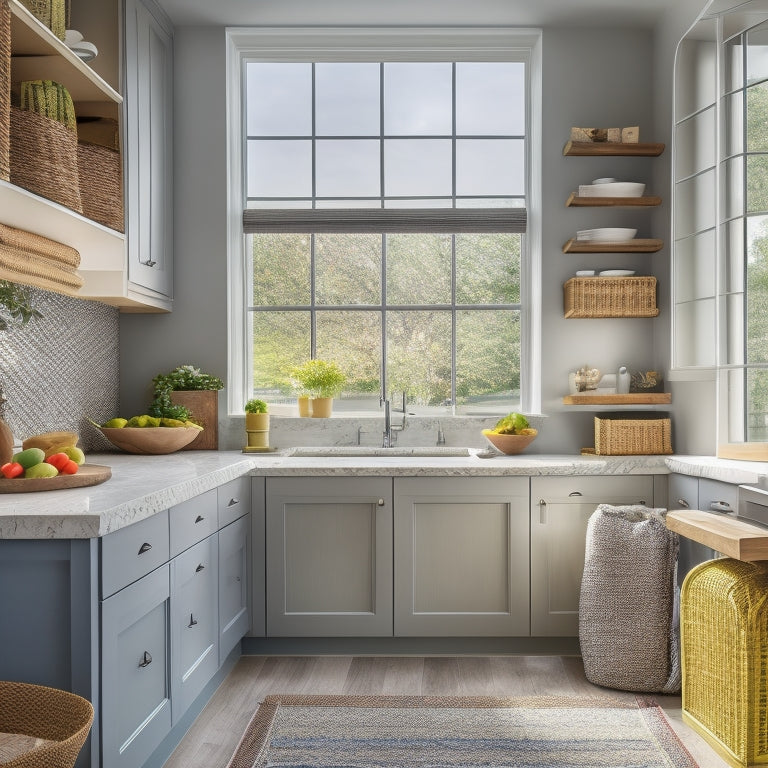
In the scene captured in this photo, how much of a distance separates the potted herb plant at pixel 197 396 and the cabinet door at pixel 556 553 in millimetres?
1617

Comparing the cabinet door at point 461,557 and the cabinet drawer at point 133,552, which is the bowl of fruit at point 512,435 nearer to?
the cabinet door at point 461,557

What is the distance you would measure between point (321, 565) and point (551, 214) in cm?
207

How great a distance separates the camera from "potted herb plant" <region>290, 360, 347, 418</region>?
3.74 metres

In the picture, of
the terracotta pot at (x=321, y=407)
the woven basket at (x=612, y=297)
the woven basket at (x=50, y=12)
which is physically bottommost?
the terracotta pot at (x=321, y=407)

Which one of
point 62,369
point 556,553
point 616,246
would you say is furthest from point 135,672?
point 616,246

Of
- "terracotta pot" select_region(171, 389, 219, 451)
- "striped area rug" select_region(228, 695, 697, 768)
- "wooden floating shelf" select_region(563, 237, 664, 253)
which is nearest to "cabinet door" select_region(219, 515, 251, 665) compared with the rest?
"striped area rug" select_region(228, 695, 697, 768)

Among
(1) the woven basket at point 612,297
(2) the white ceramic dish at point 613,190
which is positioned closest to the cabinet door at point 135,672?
(1) the woven basket at point 612,297

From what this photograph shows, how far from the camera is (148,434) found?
3.29 metres

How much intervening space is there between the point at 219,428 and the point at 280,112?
5.59 ft

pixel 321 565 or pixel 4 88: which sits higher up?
pixel 4 88

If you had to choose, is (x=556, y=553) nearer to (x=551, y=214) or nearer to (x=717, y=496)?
(x=717, y=496)

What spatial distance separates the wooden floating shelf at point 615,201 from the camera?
356 cm

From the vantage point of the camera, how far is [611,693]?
2832mm

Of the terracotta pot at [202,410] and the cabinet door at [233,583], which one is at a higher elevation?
the terracotta pot at [202,410]
